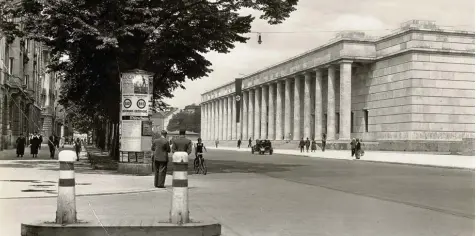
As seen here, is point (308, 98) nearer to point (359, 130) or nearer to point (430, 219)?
point (359, 130)

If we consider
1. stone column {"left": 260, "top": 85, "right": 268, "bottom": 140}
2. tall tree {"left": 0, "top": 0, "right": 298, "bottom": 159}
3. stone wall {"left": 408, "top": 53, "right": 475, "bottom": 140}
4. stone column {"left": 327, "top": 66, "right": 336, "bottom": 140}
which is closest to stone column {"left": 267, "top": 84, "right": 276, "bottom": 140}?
stone column {"left": 260, "top": 85, "right": 268, "bottom": 140}

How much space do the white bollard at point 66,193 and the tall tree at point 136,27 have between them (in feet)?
46.0

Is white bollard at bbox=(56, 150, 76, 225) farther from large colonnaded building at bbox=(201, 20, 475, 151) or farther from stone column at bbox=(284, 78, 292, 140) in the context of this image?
stone column at bbox=(284, 78, 292, 140)

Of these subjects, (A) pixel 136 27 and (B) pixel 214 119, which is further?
(B) pixel 214 119

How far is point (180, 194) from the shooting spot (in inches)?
327

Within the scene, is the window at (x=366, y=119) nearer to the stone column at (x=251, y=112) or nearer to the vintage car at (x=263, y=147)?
the vintage car at (x=263, y=147)

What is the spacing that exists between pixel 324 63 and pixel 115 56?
5107 centimetres

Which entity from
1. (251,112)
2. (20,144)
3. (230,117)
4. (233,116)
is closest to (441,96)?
(20,144)

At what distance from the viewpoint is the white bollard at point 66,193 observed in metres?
8.23

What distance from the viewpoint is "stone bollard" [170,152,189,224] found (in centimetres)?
831

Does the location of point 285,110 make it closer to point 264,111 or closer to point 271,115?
point 271,115

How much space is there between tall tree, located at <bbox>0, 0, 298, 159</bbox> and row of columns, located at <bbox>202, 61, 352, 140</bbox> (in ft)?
150

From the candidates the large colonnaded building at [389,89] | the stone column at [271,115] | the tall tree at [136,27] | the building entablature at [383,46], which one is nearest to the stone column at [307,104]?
the large colonnaded building at [389,89]

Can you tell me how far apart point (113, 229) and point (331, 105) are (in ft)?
219
